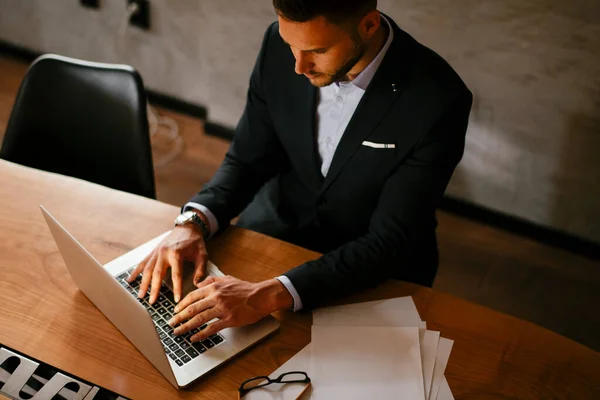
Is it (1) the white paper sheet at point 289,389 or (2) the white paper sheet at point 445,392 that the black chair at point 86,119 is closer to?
(1) the white paper sheet at point 289,389

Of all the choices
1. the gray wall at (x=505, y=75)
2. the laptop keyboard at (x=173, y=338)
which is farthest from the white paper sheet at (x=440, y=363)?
the gray wall at (x=505, y=75)

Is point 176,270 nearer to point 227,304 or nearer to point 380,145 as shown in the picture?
point 227,304

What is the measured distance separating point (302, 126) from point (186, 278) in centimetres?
48

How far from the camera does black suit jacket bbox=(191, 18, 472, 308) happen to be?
137 cm

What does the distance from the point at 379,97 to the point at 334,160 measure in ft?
0.61

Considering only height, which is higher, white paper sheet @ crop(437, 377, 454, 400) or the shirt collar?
the shirt collar

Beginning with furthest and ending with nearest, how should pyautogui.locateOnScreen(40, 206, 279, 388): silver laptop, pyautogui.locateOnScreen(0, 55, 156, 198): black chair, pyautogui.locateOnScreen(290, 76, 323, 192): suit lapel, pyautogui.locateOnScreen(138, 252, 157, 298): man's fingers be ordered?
pyautogui.locateOnScreen(0, 55, 156, 198): black chair → pyautogui.locateOnScreen(290, 76, 323, 192): suit lapel → pyautogui.locateOnScreen(138, 252, 157, 298): man's fingers → pyautogui.locateOnScreen(40, 206, 279, 388): silver laptop

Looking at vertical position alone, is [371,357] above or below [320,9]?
below

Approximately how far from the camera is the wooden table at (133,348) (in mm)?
1134

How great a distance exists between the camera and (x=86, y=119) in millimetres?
1711

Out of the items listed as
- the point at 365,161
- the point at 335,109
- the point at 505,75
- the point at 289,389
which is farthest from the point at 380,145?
the point at 505,75

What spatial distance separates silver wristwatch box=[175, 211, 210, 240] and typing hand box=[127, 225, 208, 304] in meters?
0.03

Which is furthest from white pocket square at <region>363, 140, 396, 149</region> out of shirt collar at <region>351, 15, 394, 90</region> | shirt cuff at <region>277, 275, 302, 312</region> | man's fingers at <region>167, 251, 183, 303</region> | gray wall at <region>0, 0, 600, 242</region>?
gray wall at <region>0, 0, 600, 242</region>

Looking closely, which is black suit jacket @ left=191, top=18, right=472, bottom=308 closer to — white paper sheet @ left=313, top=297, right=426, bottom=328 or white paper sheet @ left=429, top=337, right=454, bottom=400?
white paper sheet @ left=313, top=297, right=426, bottom=328
